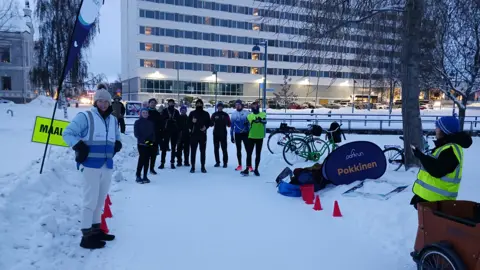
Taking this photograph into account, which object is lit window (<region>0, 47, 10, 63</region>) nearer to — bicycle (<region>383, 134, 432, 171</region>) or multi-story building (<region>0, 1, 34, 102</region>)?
multi-story building (<region>0, 1, 34, 102</region>)

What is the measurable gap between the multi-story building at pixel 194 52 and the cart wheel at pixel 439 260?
6269cm

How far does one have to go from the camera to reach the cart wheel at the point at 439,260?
3.08 metres

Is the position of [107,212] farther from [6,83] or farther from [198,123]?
[6,83]

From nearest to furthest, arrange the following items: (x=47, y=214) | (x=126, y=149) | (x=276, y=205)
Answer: (x=47, y=214) → (x=276, y=205) → (x=126, y=149)

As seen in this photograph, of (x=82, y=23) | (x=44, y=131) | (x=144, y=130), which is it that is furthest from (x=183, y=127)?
(x=82, y=23)

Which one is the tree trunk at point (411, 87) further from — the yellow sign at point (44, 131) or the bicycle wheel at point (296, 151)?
the yellow sign at point (44, 131)

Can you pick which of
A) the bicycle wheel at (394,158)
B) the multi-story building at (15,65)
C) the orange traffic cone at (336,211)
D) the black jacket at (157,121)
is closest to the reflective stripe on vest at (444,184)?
the orange traffic cone at (336,211)

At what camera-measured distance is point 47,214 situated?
4980 millimetres

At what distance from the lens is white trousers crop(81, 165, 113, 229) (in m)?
4.48

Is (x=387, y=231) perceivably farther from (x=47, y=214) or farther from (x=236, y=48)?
(x=236, y=48)

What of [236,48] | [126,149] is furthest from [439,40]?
[236,48]

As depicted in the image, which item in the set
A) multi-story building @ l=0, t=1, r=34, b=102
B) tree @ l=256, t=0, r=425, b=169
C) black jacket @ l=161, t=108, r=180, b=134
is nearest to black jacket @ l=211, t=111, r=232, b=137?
black jacket @ l=161, t=108, r=180, b=134

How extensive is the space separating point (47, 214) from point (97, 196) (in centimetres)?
98

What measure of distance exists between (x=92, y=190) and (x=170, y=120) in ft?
18.9
